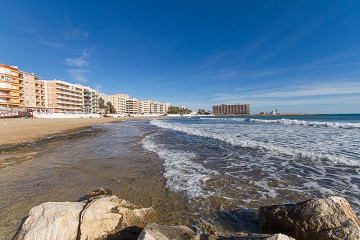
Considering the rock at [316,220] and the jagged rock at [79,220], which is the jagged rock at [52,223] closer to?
the jagged rock at [79,220]

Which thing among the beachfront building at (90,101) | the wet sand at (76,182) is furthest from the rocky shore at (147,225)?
the beachfront building at (90,101)

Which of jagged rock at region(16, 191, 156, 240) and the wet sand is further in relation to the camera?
the wet sand

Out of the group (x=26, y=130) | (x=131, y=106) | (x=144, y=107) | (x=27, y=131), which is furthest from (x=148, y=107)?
(x=27, y=131)

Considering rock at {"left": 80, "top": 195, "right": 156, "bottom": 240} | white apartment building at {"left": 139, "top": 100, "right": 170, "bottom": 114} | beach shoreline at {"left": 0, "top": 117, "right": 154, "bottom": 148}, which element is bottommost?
beach shoreline at {"left": 0, "top": 117, "right": 154, "bottom": 148}

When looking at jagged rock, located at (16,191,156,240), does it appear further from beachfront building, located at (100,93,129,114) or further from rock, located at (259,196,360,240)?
beachfront building, located at (100,93,129,114)

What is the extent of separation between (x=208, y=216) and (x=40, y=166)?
740 centimetres

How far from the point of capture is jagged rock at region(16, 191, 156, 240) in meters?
2.68

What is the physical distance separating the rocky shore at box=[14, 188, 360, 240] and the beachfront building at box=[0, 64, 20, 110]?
7661cm

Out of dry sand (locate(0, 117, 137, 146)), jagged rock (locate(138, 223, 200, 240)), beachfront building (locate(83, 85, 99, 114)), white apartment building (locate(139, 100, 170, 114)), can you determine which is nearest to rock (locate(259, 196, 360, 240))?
jagged rock (locate(138, 223, 200, 240))

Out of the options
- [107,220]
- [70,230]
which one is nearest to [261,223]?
[107,220]

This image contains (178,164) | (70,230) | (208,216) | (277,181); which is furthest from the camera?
(178,164)

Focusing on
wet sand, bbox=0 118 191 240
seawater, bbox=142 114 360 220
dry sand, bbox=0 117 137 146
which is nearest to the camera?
wet sand, bbox=0 118 191 240

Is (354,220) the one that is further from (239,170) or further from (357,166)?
(357,166)

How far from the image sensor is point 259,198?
463 centimetres
